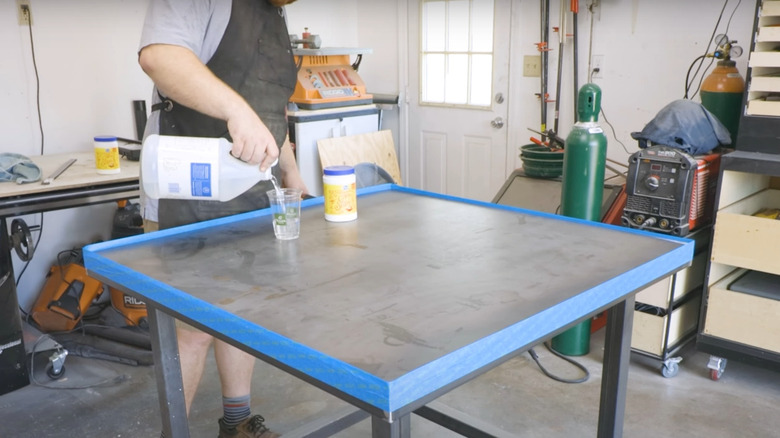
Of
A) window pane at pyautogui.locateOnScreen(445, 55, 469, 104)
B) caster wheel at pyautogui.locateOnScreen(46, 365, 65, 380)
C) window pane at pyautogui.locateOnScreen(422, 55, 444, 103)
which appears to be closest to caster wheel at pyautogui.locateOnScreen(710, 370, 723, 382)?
window pane at pyautogui.locateOnScreen(445, 55, 469, 104)

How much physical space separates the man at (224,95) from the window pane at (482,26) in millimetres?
2168

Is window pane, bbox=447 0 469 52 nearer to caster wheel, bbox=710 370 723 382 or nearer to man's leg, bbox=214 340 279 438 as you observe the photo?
caster wheel, bbox=710 370 723 382

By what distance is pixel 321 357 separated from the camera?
2.98ft

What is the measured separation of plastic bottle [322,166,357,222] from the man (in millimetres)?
156

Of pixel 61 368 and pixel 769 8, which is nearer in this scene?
pixel 769 8

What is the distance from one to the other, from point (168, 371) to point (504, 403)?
135cm

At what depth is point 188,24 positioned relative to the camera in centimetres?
157

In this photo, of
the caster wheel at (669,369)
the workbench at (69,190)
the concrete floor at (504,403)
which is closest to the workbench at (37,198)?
the workbench at (69,190)

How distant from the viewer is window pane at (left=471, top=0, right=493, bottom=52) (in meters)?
3.81

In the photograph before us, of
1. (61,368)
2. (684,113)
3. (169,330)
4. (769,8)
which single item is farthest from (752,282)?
(61,368)

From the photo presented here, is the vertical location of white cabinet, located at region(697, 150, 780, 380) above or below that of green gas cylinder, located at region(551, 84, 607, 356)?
below

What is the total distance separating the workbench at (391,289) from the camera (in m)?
0.92

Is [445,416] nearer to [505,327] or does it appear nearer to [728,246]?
[505,327]

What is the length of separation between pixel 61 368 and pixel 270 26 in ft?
5.51
